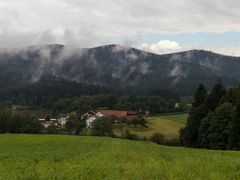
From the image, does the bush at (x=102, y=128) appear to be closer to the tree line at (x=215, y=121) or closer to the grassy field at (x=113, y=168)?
the tree line at (x=215, y=121)

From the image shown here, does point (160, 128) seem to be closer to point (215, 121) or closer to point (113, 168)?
point (215, 121)

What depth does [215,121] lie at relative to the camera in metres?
66.2

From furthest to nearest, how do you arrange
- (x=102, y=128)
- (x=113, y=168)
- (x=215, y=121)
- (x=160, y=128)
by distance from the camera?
(x=160, y=128) < (x=102, y=128) < (x=215, y=121) < (x=113, y=168)

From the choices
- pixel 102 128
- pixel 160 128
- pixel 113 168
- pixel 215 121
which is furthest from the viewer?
pixel 160 128

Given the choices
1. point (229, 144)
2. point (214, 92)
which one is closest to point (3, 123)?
point (214, 92)

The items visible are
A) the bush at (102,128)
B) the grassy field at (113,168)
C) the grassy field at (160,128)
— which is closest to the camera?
A: the grassy field at (113,168)

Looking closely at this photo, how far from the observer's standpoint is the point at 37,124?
128500mm

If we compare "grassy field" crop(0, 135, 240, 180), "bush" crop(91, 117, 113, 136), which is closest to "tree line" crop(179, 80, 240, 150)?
"grassy field" crop(0, 135, 240, 180)

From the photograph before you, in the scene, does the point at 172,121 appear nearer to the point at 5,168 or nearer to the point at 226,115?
the point at 226,115

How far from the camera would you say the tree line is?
6056 centimetres

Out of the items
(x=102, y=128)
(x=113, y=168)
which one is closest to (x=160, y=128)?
(x=102, y=128)

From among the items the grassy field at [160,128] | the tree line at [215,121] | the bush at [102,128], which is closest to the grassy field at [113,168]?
the tree line at [215,121]

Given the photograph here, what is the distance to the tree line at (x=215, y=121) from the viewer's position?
6056 centimetres

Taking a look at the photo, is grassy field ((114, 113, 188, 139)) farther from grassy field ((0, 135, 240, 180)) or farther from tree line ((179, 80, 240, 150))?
grassy field ((0, 135, 240, 180))
